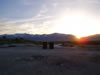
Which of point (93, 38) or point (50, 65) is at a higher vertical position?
point (93, 38)

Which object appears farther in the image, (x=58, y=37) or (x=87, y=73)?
(x=58, y=37)

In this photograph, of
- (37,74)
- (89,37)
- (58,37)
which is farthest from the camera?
(58,37)

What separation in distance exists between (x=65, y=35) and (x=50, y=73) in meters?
90.3

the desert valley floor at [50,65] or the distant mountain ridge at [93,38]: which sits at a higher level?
the distant mountain ridge at [93,38]

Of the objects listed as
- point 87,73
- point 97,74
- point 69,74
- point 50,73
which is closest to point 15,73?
point 50,73

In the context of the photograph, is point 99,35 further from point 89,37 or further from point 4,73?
point 4,73

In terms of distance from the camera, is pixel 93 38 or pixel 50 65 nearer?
pixel 50 65

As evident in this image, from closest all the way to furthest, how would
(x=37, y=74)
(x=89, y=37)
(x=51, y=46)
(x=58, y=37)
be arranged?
(x=37, y=74), (x=51, y=46), (x=89, y=37), (x=58, y=37)

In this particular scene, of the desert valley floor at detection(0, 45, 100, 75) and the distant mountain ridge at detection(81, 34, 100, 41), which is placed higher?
the distant mountain ridge at detection(81, 34, 100, 41)

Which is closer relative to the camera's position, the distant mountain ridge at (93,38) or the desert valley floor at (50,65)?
the desert valley floor at (50,65)

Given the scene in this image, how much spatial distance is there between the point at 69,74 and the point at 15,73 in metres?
3.61

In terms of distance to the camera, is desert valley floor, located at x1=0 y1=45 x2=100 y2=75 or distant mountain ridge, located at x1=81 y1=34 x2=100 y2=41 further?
distant mountain ridge, located at x1=81 y1=34 x2=100 y2=41

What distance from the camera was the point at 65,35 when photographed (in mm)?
→ 98375

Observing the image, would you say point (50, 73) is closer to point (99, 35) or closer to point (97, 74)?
point (97, 74)
